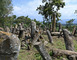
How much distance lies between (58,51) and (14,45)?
5939mm

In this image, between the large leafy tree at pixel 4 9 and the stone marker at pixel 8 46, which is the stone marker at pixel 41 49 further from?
the large leafy tree at pixel 4 9

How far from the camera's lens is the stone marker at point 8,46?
2.74m

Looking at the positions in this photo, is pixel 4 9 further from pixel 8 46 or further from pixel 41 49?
pixel 8 46

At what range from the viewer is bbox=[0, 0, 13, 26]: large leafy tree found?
115 ft

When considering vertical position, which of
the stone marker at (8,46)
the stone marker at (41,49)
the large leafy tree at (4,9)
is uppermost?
the large leafy tree at (4,9)

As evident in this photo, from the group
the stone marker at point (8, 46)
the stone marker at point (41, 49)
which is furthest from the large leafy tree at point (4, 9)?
the stone marker at point (8, 46)

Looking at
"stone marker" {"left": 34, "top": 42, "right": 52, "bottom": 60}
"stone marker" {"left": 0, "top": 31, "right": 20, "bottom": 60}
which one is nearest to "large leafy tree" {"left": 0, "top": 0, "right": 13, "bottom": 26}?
"stone marker" {"left": 34, "top": 42, "right": 52, "bottom": 60}

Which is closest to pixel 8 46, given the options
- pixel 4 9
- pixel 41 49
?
pixel 41 49

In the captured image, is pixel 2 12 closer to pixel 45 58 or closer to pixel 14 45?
pixel 45 58

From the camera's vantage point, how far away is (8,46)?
109 inches

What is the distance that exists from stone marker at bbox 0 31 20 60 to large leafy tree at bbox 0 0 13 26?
33.8 m

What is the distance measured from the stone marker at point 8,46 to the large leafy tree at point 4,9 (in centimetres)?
3378

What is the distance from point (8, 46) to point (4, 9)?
3436 cm

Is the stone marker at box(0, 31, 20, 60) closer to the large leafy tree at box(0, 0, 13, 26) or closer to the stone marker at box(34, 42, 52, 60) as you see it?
the stone marker at box(34, 42, 52, 60)
